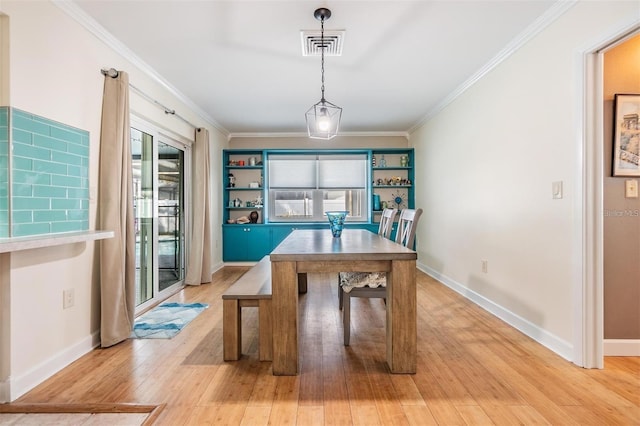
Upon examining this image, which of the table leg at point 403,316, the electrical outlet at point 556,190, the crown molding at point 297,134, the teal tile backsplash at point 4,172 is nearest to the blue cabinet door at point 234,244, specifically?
the crown molding at point 297,134

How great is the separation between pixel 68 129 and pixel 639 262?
153 inches

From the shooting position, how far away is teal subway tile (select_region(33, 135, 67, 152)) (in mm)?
1952

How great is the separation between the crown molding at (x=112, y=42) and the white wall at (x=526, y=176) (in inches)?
130

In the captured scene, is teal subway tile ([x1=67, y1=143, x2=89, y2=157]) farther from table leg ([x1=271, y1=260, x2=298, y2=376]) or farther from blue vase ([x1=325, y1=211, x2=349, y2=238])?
blue vase ([x1=325, y1=211, x2=349, y2=238])

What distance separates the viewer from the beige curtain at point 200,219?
14.5ft

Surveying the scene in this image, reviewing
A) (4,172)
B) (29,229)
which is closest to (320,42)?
(4,172)

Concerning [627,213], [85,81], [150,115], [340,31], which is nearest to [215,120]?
[150,115]

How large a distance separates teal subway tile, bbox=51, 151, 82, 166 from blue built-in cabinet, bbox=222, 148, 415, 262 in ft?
11.6

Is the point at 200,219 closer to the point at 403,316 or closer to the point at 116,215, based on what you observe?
the point at 116,215

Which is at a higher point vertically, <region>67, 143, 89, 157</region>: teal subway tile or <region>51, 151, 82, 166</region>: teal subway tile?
<region>67, 143, 89, 157</region>: teal subway tile

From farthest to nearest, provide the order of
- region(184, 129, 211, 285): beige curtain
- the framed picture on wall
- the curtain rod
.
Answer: region(184, 129, 211, 285): beige curtain < the curtain rod < the framed picture on wall

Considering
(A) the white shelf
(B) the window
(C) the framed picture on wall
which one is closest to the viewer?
(A) the white shelf

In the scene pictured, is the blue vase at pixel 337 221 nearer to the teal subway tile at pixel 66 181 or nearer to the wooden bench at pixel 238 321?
the wooden bench at pixel 238 321

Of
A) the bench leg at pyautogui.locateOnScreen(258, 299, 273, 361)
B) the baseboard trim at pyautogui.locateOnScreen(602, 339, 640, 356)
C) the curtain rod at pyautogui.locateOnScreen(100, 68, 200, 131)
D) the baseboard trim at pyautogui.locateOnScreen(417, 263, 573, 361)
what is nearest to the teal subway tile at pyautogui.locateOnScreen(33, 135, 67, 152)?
the curtain rod at pyautogui.locateOnScreen(100, 68, 200, 131)
